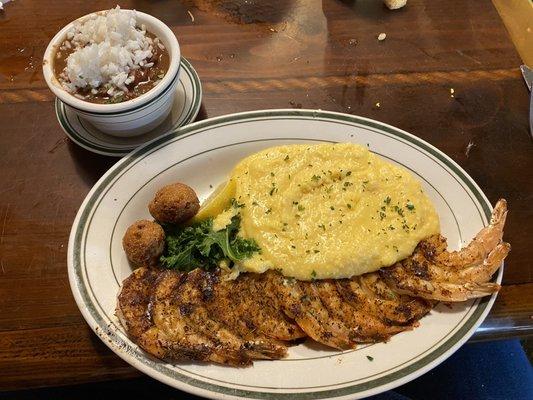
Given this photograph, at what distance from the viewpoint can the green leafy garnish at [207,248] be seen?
205cm

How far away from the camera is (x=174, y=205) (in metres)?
2.13

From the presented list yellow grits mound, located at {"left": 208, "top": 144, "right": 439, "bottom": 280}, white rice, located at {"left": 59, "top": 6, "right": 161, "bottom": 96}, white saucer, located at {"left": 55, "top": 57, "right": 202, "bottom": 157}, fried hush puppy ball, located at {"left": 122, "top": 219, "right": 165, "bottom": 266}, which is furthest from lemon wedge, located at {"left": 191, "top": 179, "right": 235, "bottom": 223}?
white rice, located at {"left": 59, "top": 6, "right": 161, "bottom": 96}

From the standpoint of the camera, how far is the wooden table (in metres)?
2.05

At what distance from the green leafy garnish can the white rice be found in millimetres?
757

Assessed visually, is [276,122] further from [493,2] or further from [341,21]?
[493,2]

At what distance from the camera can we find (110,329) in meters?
1.88

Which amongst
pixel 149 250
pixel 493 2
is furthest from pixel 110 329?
pixel 493 2

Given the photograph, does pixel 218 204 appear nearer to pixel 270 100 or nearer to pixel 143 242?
pixel 143 242

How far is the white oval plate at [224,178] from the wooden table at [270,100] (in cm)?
18

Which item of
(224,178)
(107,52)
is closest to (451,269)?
(224,178)

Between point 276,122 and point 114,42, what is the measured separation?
2.80 feet

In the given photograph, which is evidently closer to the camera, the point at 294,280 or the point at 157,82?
the point at 294,280

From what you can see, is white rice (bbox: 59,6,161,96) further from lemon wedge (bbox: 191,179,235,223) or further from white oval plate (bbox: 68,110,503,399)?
lemon wedge (bbox: 191,179,235,223)

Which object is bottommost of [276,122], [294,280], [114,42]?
[294,280]
